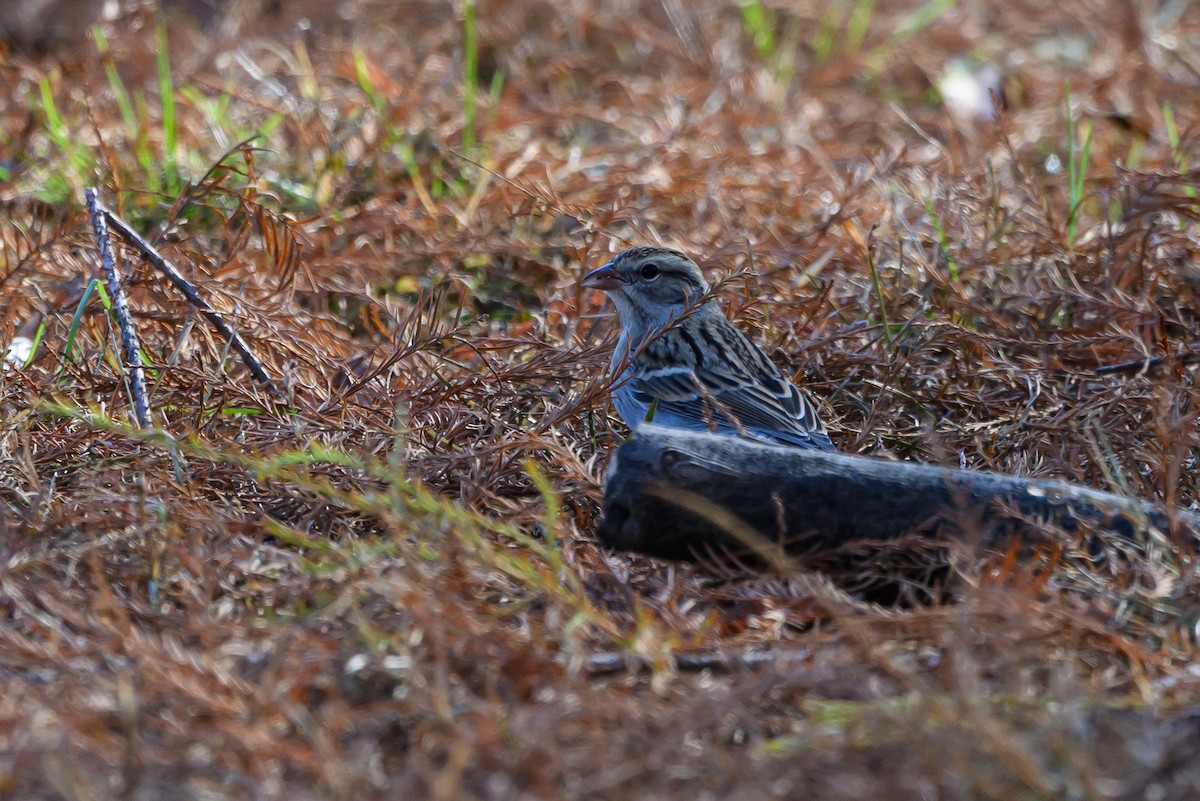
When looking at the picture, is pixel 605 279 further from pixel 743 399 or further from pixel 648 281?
pixel 743 399

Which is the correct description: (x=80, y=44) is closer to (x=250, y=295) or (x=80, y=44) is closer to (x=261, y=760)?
(x=250, y=295)

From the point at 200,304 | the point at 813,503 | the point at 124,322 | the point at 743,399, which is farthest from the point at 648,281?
the point at 813,503

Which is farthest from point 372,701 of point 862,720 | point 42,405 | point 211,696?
point 42,405

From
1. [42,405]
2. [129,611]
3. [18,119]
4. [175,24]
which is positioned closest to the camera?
[129,611]

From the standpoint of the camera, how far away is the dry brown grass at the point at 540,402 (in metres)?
2.36

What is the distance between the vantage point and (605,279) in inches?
183

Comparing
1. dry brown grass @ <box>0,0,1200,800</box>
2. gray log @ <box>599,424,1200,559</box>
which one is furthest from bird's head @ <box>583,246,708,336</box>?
gray log @ <box>599,424,1200,559</box>

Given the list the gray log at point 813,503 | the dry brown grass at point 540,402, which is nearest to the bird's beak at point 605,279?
the dry brown grass at point 540,402

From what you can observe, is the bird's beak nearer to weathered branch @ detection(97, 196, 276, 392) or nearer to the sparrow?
the sparrow

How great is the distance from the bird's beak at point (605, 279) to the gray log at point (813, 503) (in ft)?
5.56

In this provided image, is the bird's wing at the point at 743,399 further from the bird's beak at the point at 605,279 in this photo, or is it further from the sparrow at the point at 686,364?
the bird's beak at the point at 605,279

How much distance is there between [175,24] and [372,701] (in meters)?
5.49

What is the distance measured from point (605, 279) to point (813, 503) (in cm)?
186

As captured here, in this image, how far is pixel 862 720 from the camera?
7.59ft
